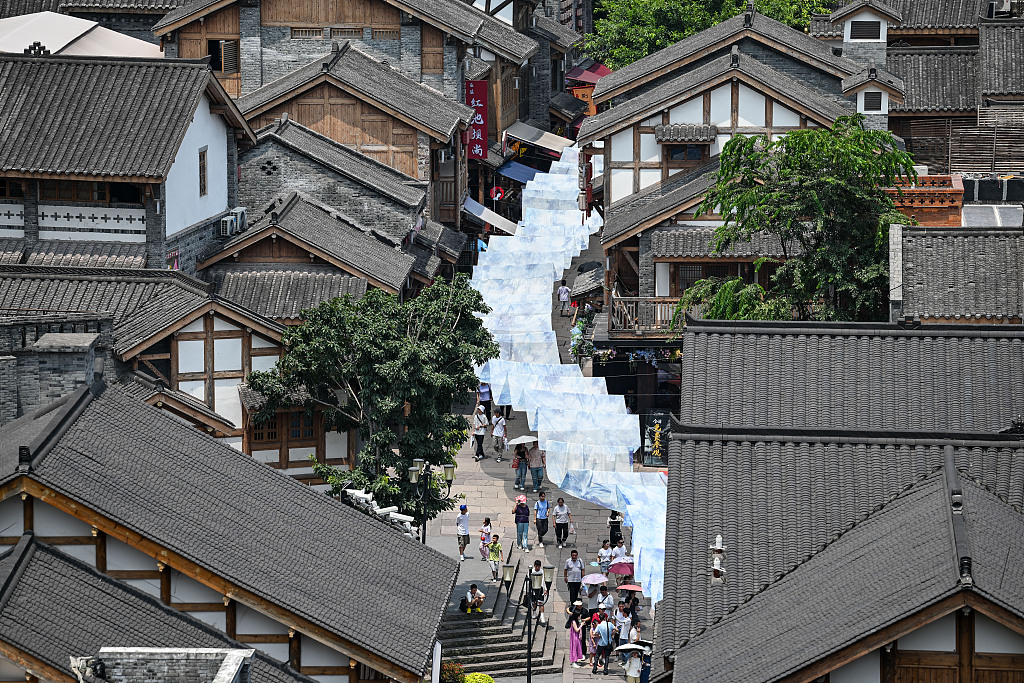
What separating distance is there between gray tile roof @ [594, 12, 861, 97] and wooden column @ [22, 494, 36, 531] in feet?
131

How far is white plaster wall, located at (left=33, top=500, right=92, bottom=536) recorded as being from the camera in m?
26.5

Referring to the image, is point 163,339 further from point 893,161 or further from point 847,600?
point 847,600

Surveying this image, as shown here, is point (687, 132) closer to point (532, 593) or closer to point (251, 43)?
point (251, 43)

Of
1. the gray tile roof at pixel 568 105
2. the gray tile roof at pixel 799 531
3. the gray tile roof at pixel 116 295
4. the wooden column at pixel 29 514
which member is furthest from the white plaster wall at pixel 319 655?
the gray tile roof at pixel 568 105

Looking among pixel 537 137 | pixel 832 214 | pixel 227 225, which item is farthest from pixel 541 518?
pixel 537 137

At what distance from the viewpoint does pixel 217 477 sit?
28828 millimetres

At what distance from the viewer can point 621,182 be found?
57562 millimetres

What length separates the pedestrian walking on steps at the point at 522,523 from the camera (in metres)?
44.0

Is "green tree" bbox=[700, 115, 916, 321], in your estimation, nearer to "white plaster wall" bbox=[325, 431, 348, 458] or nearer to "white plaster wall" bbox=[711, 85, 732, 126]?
"white plaster wall" bbox=[711, 85, 732, 126]

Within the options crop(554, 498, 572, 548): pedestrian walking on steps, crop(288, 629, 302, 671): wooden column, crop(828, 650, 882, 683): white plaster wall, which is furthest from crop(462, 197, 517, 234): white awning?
crop(828, 650, 882, 683): white plaster wall

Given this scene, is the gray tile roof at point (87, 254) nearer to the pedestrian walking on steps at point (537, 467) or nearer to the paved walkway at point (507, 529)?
the paved walkway at point (507, 529)

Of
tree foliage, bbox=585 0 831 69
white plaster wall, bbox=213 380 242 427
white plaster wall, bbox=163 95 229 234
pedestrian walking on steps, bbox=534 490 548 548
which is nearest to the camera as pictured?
white plaster wall, bbox=213 380 242 427

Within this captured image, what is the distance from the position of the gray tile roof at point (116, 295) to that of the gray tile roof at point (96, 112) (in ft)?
12.3

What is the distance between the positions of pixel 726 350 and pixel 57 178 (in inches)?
910
